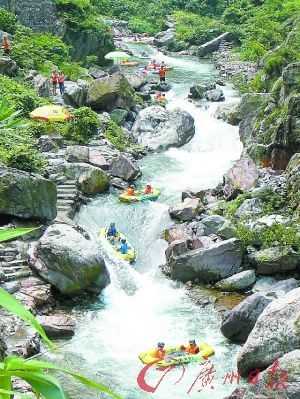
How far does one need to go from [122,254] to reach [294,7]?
2998 centimetres

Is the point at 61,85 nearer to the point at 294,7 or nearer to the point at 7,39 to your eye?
the point at 7,39

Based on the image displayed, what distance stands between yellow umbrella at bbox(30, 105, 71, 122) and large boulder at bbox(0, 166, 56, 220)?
6255mm

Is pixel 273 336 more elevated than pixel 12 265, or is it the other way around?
pixel 273 336

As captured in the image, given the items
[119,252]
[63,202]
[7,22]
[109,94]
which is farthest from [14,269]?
[7,22]

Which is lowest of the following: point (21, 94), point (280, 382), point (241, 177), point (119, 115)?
point (119, 115)

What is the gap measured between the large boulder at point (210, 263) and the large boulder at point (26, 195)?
149 inches

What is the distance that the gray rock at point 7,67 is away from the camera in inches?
1083

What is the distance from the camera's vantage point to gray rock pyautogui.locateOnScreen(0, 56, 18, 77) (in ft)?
90.3

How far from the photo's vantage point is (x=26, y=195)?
16078mm

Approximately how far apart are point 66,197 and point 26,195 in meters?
2.89

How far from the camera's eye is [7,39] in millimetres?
30141

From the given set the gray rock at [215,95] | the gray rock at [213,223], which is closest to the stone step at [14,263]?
the gray rock at [213,223]

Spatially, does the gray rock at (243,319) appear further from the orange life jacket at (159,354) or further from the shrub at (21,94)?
the shrub at (21,94)

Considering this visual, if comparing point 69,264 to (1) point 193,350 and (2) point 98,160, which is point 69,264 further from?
(2) point 98,160
